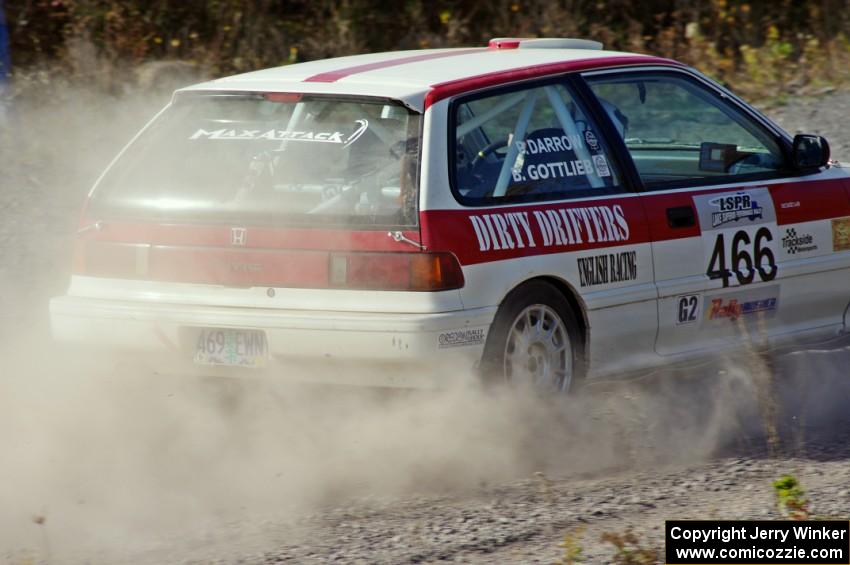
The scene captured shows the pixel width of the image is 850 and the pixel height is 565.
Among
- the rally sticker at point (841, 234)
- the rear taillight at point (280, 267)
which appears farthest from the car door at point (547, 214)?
the rally sticker at point (841, 234)

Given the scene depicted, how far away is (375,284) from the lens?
5.27m

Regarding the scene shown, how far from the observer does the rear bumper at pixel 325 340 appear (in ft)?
17.1

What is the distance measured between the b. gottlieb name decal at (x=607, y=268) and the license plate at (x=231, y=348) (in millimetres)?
1365

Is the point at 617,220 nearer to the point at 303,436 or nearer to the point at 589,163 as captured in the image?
the point at 589,163

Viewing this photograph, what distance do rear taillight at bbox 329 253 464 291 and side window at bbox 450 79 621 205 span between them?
31 cm

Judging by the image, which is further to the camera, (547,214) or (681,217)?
(681,217)

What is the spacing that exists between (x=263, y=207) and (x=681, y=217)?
6.32 ft

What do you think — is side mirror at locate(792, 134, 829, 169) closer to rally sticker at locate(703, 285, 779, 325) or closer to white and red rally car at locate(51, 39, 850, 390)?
white and red rally car at locate(51, 39, 850, 390)

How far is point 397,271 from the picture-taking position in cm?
525

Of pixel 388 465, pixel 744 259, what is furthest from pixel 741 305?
pixel 388 465

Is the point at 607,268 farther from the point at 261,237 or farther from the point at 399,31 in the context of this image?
the point at 399,31

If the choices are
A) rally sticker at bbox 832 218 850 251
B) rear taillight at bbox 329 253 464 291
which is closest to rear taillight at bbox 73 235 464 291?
rear taillight at bbox 329 253 464 291

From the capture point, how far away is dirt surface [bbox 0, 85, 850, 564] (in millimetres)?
4566

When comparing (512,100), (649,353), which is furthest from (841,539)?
(512,100)
